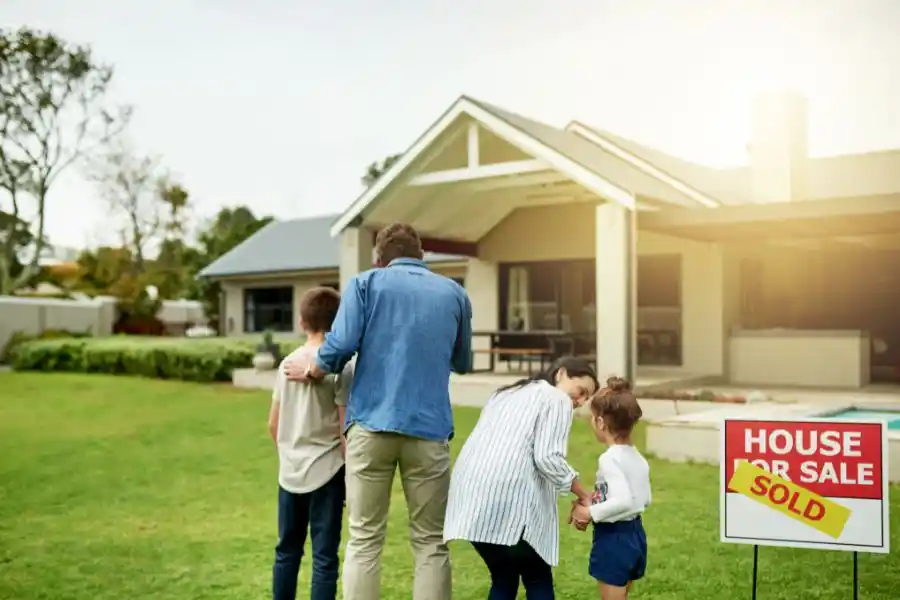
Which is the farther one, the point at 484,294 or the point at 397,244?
the point at 484,294

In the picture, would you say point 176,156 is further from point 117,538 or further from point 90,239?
point 117,538

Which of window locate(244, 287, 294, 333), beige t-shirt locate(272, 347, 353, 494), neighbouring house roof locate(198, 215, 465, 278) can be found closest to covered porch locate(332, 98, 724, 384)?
neighbouring house roof locate(198, 215, 465, 278)

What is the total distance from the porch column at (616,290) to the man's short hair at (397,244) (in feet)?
29.4

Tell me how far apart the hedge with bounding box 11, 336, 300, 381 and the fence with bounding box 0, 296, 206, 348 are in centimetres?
321

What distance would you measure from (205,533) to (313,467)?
8.73ft

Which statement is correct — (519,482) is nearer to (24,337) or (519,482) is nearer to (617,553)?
(617,553)

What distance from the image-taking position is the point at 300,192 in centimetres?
4997

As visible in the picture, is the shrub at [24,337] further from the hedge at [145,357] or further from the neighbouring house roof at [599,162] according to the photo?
the neighbouring house roof at [599,162]

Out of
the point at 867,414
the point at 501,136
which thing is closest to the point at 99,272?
the point at 501,136

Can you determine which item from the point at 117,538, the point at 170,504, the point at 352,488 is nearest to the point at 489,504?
the point at 352,488

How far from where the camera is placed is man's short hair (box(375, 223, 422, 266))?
163 inches

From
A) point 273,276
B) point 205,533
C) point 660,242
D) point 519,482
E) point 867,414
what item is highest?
point 660,242

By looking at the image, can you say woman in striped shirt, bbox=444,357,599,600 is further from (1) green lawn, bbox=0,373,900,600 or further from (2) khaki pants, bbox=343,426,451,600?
(1) green lawn, bbox=0,373,900,600

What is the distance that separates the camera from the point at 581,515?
12.3 feet
